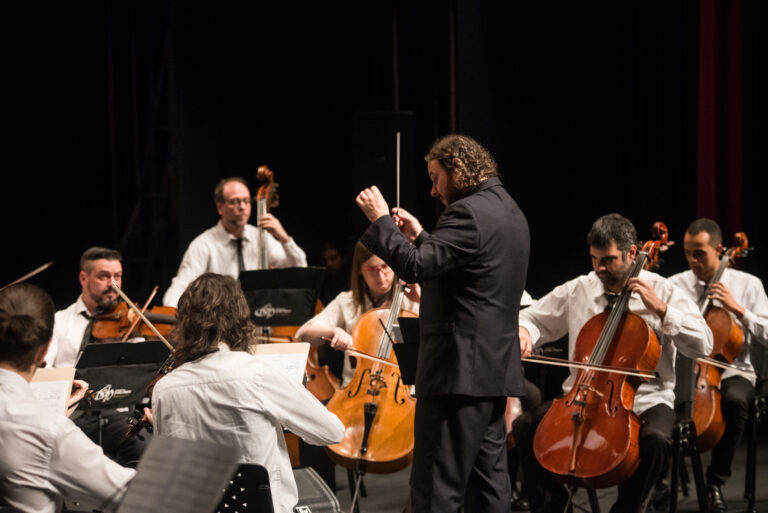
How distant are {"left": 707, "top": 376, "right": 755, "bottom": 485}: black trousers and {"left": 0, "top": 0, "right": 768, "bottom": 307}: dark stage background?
119 cm

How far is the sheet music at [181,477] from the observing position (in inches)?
50.5

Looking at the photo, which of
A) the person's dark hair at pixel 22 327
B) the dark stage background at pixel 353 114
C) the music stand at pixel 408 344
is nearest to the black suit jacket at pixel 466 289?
the music stand at pixel 408 344

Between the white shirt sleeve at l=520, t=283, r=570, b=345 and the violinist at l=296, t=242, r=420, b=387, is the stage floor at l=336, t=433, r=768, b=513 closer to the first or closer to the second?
the violinist at l=296, t=242, r=420, b=387

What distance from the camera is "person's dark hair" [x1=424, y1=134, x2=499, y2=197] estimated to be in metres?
2.40

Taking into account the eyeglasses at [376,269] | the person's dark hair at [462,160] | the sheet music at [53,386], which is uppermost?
the person's dark hair at [462,160]

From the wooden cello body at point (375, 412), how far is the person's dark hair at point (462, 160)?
0.83 m

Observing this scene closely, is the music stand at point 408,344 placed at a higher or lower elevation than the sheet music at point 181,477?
lower

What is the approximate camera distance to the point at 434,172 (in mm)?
2459

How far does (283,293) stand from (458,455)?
176 centimetres

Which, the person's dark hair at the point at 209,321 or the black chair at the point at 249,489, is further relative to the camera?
the person's dark hair at the point at 209,321

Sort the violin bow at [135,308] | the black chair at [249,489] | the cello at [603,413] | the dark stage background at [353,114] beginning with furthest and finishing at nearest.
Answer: the dark stage background at [353,114] → the violin bow at [135,308] → the cello at [603,413] → the black chair at [249,489]

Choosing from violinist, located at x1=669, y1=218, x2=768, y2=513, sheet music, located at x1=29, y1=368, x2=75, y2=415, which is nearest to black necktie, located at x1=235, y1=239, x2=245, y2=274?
sheet music, located at x1=29, y1=368, x2=75, y2=415

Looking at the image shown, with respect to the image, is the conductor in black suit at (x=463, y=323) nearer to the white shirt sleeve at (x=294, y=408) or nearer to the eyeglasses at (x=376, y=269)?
the white shirt sleeve at (x=294, y=408)

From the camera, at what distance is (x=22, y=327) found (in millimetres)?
1517
